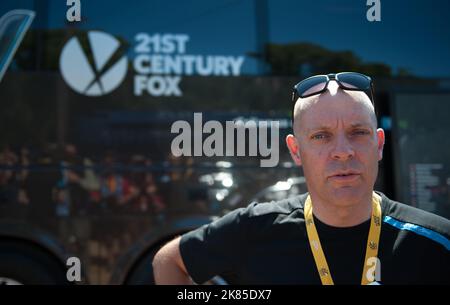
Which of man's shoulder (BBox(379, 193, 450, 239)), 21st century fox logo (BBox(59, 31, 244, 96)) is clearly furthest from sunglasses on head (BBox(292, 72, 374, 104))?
21st century fox logo (BBox(59, 31, 244, 96))

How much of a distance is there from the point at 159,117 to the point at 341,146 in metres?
1.99

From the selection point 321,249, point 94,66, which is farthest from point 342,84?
point 94,66

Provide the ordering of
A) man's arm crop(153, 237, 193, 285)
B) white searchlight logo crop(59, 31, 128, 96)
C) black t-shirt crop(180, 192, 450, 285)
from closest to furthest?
black t-shirt crop(180, 192, 450, 285) < man's arm crop(153, 237, 193, 285) < white searchlight logo crop(59, 31, 128, 96)

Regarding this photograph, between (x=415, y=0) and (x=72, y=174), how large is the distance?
2.69 m

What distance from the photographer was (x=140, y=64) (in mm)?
3348

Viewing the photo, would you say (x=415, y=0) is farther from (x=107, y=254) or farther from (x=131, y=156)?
(x=107, y=254)

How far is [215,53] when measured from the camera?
3.38m

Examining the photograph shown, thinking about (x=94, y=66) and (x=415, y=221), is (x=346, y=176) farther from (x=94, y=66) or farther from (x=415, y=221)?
(x=94, y=66)

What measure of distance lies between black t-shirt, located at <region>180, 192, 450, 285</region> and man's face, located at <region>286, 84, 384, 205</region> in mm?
133

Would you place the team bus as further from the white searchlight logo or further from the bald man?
the bald man

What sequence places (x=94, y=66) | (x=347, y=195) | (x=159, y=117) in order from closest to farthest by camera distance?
(x=347, y=195), (x=94, y=66), (x=159, y=117)

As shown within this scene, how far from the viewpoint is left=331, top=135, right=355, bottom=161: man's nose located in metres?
1.62

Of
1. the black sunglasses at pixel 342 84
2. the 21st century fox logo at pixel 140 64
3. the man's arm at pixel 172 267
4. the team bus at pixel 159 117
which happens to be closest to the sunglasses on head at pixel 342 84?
the black sunglasses at pixel 342 84
